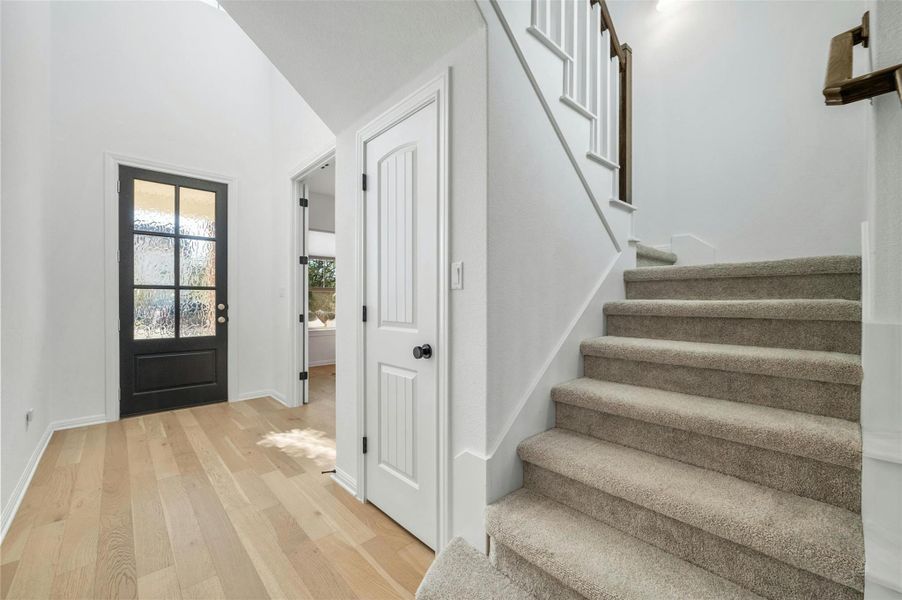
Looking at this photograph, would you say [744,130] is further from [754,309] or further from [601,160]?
[754,309]

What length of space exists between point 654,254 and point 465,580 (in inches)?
92.8

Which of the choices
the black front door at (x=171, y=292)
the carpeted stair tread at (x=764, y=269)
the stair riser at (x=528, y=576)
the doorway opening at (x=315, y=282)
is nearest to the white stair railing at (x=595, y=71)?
the carpeted stair tread at (x=764, y=269)

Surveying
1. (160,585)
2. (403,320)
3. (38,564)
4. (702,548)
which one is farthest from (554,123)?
(38,564)

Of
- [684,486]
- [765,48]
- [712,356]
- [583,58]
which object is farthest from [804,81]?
[684,486]

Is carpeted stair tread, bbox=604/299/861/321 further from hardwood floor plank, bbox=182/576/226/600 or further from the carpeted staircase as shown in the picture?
hardwood floor plank, bbox=182/576/226/600

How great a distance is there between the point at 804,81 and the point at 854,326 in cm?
203

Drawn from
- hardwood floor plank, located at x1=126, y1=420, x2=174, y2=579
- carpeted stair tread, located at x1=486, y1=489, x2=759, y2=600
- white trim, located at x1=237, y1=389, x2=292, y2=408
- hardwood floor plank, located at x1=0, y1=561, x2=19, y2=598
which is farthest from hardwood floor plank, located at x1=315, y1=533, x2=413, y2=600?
white trim, located at x1=237, y1=389, x2=292, y2=408

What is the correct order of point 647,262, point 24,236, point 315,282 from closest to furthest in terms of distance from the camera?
1. point 24,236
2. point 647,262
3. point 315,282

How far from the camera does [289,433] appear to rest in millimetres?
3105

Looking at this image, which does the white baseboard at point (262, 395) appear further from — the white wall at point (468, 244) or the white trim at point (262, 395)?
the white wall at point (468, 244)

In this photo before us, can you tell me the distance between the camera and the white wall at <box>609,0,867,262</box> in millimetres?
2359

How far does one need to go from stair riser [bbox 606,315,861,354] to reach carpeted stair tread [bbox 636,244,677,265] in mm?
741

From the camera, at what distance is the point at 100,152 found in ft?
10.9

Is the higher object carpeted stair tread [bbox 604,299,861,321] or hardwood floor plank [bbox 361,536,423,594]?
carpeted stair tread [bbox 604,299,861,321]
